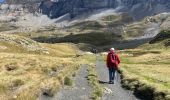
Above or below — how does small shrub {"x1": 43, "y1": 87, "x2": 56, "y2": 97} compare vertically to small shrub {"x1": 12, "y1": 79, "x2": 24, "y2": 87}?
below

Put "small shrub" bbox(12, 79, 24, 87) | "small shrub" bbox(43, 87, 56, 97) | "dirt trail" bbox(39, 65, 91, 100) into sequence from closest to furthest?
1. "dirt trail" bbox(39, 65, 91, 100)
2. "small shrub" bbox(43, 87, 56, 97)
3. "small shrub" bbox(12, 79, 24, 87)

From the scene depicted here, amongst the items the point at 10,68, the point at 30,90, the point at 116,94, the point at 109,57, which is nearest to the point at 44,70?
the point at 10,68

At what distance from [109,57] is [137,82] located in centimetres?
416

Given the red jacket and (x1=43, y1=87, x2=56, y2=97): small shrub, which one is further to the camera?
the red jacket

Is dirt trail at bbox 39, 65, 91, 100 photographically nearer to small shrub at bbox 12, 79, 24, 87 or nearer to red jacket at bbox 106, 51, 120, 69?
small shrub at bbox 12, 79, 24, 87

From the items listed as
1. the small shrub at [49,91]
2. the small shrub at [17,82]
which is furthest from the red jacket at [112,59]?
the small shrub at [49,91]

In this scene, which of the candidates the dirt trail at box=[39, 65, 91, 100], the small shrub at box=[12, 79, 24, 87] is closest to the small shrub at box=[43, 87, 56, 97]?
the dirt trail at box=[39, 65, 91, 100]

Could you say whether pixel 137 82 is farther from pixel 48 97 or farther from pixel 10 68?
pixel 10 68

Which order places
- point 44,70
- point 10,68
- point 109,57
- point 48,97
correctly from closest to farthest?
point 48,97
point 109,57
point 44,70
point 10,68

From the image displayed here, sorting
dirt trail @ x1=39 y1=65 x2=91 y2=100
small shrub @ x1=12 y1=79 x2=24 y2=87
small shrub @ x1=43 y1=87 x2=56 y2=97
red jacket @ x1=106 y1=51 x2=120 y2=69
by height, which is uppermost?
red jacket @ x1=106 y1=51 x2=120 y2=69

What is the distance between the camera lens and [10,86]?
31.2 metres

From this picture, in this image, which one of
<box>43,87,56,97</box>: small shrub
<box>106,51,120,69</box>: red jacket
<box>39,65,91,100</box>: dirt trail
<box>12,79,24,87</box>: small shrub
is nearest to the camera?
<box>39,65,91,100</box>: dirt trail

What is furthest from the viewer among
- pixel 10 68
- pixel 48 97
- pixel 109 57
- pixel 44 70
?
pixel 10 68

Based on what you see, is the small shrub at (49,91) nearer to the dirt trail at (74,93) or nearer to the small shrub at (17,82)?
the dirt trail at (74,93)
